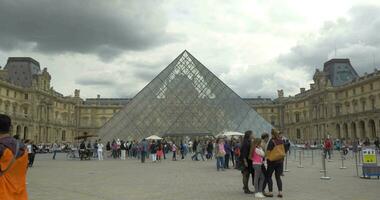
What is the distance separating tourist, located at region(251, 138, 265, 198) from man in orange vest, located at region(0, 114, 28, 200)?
509cm

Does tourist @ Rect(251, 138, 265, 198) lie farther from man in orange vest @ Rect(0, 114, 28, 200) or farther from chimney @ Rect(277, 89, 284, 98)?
chimney @ Rect(277, 89, 284, 98)

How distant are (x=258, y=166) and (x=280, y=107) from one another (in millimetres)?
85005

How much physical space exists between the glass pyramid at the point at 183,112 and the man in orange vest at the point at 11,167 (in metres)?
25.0

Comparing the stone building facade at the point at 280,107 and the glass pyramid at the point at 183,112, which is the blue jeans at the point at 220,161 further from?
the stone building facade at the point at 280,107

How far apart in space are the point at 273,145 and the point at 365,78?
57.9 meters

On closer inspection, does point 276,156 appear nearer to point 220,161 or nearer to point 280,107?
point 220,161

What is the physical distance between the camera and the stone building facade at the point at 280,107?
6000 centimetres

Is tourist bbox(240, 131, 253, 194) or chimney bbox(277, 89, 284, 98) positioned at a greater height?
chimney bbox(277, 89, 284, 98)

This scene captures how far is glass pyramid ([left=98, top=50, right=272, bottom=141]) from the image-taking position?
28.6m

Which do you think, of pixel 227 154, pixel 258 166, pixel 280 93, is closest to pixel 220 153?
pixel 227 154

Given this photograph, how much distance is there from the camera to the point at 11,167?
3355mm

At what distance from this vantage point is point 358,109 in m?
62.1

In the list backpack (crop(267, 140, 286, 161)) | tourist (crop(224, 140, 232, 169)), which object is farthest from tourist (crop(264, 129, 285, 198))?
tourist (crop(224, 140, 232, 169))

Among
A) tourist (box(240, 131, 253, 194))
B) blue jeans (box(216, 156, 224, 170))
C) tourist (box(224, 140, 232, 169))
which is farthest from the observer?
tourist (box(224, 140, 232, 169))
